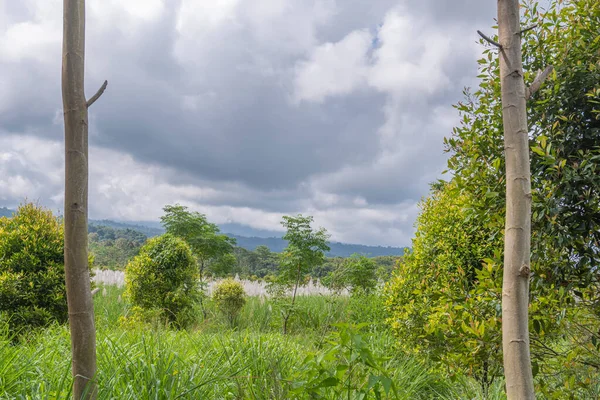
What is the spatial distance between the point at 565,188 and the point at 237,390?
275cm

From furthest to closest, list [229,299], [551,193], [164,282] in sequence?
[229,299] → [164,282] → [551,193]

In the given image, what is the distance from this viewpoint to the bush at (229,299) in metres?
10.0

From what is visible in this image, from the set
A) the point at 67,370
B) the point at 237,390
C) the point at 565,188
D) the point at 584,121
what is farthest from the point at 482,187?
the point at 67,370

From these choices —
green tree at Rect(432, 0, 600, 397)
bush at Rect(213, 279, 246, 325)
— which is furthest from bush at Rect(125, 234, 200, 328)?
green tree at Rect(432, 0, 600, 397)

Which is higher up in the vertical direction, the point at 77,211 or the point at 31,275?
the point at 77,211

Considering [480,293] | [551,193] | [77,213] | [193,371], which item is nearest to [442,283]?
[480,293]

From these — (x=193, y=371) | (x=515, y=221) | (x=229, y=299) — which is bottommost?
(x=229, y=299)

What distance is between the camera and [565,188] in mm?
2836

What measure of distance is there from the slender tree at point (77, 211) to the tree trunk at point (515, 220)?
84.2 inches

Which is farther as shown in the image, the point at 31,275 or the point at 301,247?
the point at 301,247

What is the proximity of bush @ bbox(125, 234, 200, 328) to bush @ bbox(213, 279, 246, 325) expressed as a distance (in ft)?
3.34

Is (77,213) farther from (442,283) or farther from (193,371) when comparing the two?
(442,283)

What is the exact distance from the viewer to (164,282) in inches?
344

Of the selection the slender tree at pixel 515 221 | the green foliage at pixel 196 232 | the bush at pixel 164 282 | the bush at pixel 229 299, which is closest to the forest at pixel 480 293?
the slender tree at pixel 515 221
